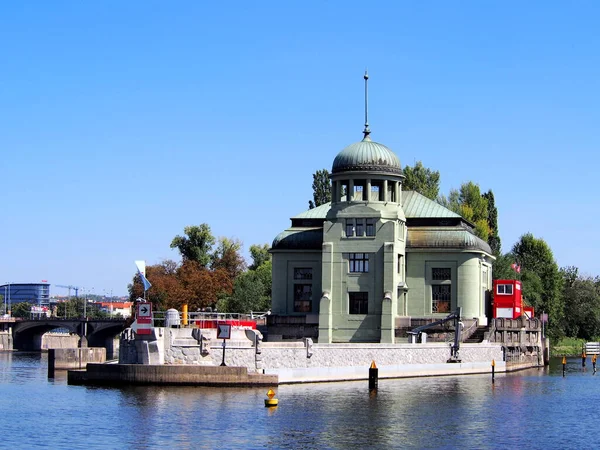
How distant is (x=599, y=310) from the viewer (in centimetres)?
16788

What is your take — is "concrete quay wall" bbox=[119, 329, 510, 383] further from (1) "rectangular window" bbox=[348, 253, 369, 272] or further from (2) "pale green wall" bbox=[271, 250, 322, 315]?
(2) "pale green wall" bbox=[271, 250, 322, 315]

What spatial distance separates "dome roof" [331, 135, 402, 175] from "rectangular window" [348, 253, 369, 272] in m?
7.84

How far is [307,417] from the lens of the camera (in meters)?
63.9

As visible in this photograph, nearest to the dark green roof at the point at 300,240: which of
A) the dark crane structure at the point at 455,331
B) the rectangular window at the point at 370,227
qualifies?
the rectangular window at the point at 370,227

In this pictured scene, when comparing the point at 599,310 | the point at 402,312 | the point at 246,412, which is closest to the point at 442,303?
the point at 402,312

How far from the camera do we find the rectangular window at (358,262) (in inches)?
4158

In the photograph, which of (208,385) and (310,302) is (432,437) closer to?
(208,385)

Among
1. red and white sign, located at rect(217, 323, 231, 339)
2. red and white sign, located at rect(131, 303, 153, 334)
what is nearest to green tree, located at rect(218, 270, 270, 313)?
red and white sign, located at rect(131, 303, 153, 334)

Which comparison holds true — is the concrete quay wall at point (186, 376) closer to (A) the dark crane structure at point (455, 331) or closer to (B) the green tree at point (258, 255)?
(A) the dark crane structure at point (455, 331)

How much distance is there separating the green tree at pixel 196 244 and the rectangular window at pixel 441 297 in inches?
2487

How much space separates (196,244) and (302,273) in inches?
2239

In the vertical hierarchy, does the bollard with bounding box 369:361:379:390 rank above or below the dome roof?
below

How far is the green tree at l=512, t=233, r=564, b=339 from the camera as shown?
143125mm

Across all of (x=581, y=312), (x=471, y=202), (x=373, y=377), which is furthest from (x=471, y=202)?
(x=373, y=377)
